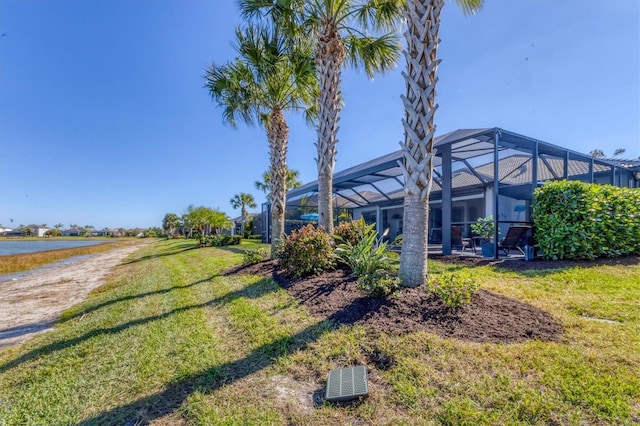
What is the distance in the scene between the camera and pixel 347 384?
7.70 feet

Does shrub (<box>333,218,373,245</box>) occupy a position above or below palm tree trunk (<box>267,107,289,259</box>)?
below

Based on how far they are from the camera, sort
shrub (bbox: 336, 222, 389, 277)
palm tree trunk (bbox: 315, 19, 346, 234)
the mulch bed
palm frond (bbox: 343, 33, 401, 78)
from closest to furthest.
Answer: the mulch bed
shrub (bbox: 336, 222, 389, 277)
palm tree trunk (bbox: 315, 19, 346, 234)
palm frond (bbox: 343, 33, 401, 78)

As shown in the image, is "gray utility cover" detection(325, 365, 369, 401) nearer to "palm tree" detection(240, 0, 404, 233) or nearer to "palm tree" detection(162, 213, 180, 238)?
"palm tree" detection(240, 0, 404, 233)

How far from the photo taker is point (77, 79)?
15.7 m

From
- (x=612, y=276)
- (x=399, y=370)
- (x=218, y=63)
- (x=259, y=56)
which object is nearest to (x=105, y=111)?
(x=218, y=63)

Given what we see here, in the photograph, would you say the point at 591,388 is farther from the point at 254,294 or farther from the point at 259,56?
the point at 259,56

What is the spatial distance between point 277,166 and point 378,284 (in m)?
5.87

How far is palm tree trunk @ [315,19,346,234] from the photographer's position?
661 cm

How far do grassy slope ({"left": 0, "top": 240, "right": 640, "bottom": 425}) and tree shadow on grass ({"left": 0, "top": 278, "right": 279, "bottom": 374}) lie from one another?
0.10ft

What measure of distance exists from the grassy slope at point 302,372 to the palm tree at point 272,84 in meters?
4.83

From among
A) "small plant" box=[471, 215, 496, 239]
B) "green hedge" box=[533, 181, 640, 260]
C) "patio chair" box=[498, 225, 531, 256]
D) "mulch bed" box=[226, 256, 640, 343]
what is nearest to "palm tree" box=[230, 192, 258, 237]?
"small plant" box=[471, 215, 496, 239]

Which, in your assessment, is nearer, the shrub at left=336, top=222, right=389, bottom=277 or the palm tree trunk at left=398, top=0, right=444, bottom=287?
the palm tree trunk at left=398, top=0, right=444, bottom=287

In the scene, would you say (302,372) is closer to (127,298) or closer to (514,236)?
(127,298)

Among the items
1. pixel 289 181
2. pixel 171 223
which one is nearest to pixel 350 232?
pixel 289 181
